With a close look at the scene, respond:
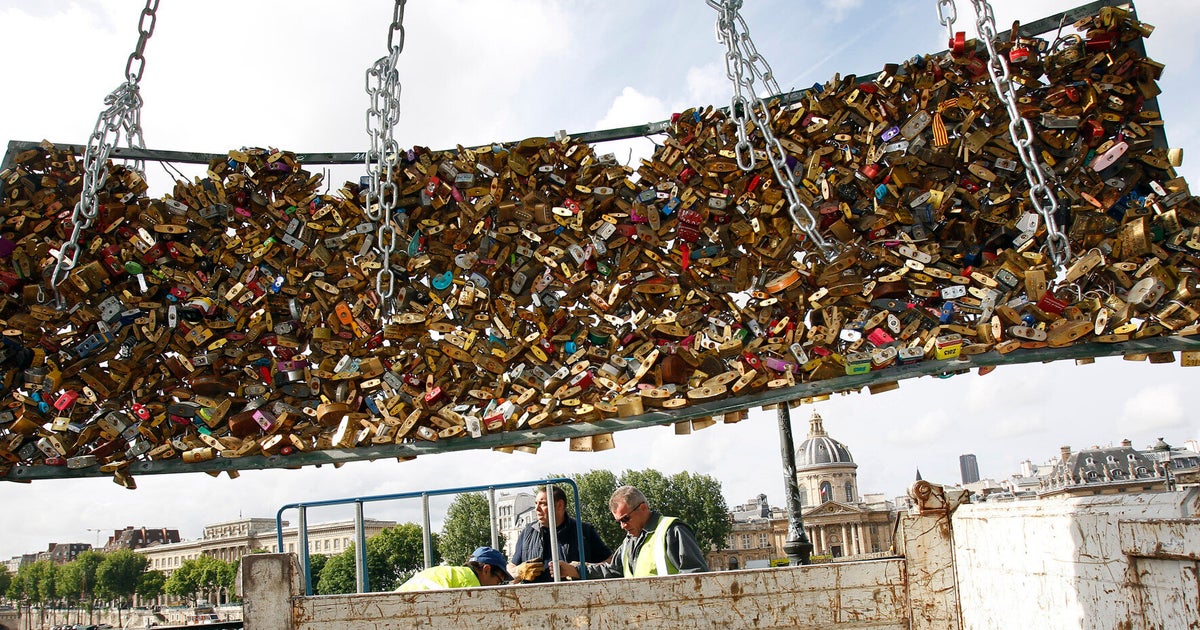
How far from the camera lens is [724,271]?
633 centimetres

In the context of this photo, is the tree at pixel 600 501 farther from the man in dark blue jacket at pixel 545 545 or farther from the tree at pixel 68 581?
the tree at pixel 68 581

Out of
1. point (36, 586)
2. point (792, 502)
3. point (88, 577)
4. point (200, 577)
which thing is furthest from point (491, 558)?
point (36, 586)

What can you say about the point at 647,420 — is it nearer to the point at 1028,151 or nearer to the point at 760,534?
the point at 1028,151

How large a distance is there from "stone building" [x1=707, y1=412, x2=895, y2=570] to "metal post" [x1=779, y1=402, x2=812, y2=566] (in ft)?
305

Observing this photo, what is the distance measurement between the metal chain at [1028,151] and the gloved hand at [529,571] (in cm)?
387

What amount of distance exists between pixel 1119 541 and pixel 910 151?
337cm

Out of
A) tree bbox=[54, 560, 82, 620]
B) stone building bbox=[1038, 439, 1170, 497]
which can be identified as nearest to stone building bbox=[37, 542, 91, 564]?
tree bbox=[54, 560, 82, 620]

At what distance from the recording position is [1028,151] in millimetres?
5984

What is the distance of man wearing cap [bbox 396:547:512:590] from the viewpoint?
211 inches

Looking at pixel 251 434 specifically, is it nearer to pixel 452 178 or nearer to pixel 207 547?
pixel 452 178

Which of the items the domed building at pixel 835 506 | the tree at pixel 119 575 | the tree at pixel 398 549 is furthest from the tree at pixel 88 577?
the domed building at pixel 835 506

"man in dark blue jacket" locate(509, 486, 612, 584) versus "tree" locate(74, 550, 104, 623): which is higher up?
"man in dark blue jacket" locate(509, 486, 612, 584)

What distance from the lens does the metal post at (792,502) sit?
23.2 feet

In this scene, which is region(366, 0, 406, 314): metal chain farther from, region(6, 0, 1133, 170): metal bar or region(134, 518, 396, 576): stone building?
region(134, 518, 396, 576): stone building
